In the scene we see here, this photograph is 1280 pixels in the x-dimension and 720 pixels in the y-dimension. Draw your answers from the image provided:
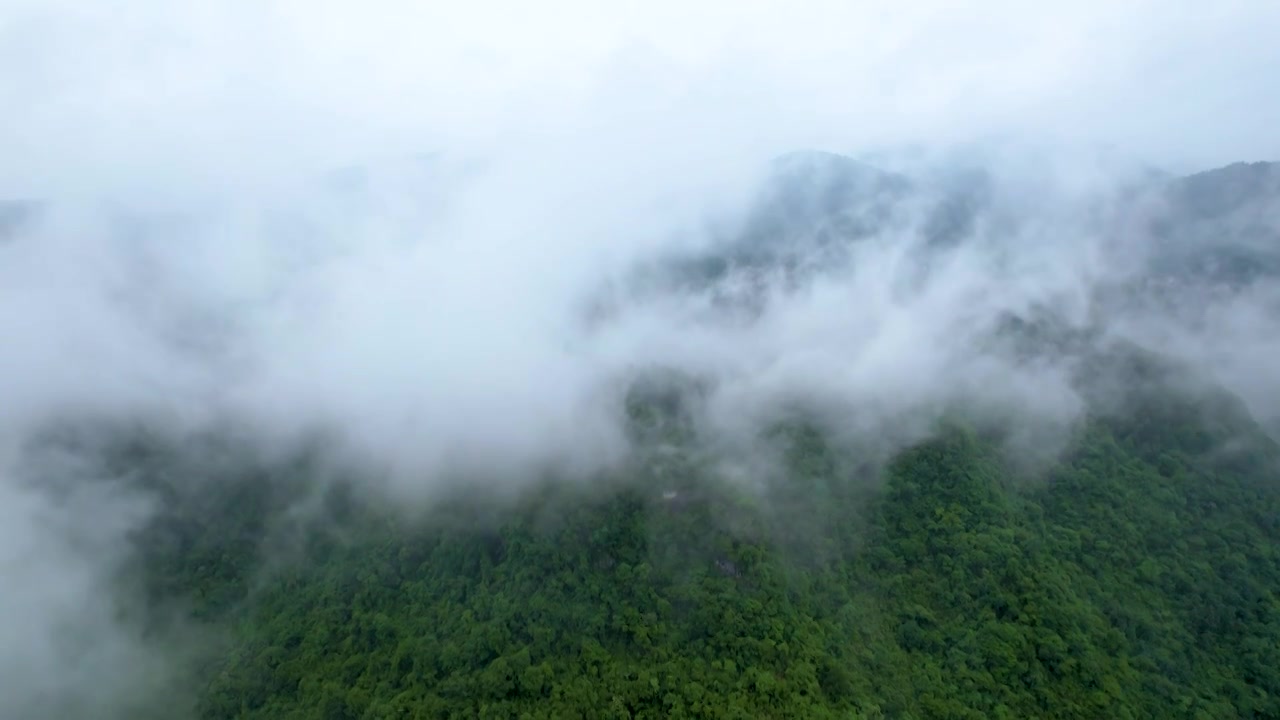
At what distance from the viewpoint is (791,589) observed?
2292 inches

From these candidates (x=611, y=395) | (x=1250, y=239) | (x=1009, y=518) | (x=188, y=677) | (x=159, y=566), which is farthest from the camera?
(x=1250, y=239)

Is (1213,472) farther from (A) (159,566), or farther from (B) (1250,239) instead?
(A) (159,566)

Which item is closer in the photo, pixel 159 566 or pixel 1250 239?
pixel 159 566

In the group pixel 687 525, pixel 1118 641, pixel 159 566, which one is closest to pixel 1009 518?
pixel 1118 641

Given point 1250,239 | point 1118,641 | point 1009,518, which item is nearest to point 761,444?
point 1009,518

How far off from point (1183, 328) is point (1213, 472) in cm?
2978

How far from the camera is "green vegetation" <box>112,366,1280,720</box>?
5072 centimetres

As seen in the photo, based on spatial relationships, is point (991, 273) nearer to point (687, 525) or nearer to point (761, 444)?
point (761, 444)

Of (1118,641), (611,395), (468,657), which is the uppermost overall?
(611,395)

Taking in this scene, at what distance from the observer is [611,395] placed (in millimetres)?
85438

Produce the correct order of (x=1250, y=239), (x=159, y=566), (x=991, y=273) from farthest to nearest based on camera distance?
(x=991, y=273) → (x=1250, y=239) → (x=159, y=566)

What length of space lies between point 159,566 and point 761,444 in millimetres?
61724

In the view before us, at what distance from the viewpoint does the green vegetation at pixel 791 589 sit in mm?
50719

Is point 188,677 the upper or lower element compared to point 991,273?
lower
